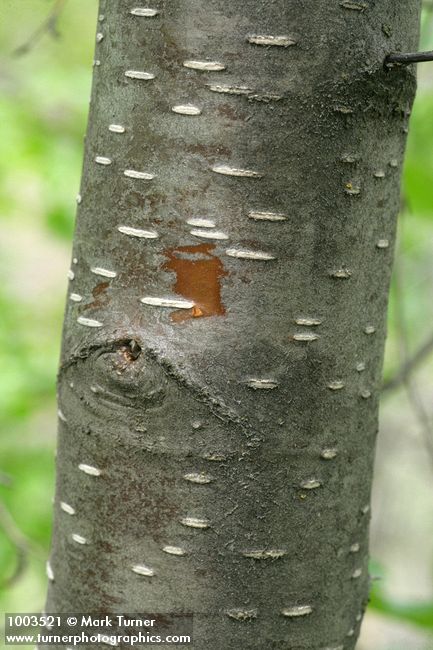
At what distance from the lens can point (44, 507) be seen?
8.52 feet

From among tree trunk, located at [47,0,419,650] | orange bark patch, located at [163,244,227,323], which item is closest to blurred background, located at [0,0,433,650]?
tree trunk, located at [47,0,419,650]

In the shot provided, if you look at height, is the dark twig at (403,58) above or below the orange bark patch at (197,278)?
above

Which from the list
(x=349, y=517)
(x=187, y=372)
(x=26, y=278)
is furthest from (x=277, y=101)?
(x=26, y=278)

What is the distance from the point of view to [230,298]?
0.94 m

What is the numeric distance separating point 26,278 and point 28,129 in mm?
3894

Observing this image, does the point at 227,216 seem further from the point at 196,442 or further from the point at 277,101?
the point at 196,442

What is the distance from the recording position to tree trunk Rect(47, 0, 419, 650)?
0.92 m

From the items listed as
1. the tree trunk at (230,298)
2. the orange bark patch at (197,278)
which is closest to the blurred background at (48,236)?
the tree trunk at (230,298)

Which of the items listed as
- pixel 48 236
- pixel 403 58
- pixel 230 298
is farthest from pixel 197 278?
pixel 48 236

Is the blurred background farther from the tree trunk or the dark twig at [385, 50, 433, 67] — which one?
the dark twig at [385, 50, 433, 67]

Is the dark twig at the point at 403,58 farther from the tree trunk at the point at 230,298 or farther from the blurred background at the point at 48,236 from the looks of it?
the blurred background at the point at 48,236

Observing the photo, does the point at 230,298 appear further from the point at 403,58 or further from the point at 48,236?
the point at 48,236

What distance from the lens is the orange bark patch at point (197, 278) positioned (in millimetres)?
937

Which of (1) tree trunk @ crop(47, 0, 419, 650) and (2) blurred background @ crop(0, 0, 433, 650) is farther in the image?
(2) blurred background @ crop(0, 0, 433, 650)
